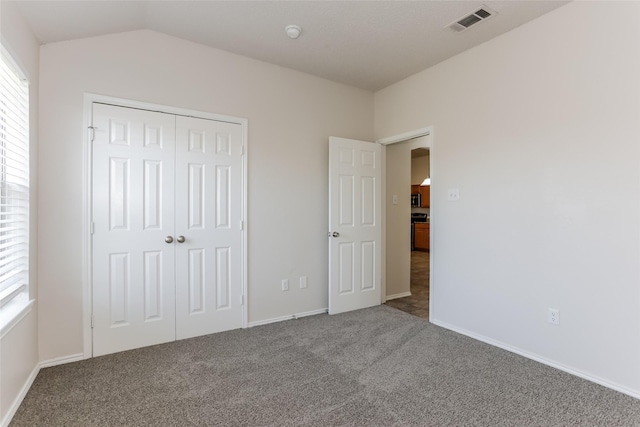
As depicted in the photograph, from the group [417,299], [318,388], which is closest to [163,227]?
[318,388]

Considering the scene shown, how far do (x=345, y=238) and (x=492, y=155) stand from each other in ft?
5.70

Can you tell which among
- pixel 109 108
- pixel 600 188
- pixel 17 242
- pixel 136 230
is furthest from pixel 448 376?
pixel 109 108

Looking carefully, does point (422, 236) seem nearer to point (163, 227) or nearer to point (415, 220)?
point (415, 220)

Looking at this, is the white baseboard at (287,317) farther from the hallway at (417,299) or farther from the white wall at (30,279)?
the white wall at (30,279)

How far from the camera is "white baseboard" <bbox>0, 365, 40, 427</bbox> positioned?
179cm

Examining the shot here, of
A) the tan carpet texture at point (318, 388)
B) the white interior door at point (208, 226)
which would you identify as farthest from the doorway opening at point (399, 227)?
the white interior door at point (208, 226)

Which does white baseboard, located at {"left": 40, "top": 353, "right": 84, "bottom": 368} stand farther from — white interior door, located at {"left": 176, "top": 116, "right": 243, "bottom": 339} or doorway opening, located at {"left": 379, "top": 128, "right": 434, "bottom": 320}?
doorway opening, located at {"left": 379, "top": 128, "right": 434, "bottom": 320}

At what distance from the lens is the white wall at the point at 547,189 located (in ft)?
7.12

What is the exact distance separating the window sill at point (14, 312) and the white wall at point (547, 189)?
3.38 m

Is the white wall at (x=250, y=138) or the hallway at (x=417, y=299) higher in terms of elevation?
the white wall at (x=250, y=138)

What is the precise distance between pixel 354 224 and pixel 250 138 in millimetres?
1536

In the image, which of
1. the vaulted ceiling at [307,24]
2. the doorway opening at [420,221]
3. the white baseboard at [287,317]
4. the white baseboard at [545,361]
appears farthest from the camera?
the doorway opening at [420,221]

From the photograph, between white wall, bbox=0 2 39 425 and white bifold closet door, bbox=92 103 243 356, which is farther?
white bifold closet door, bbox=92 103 243 356

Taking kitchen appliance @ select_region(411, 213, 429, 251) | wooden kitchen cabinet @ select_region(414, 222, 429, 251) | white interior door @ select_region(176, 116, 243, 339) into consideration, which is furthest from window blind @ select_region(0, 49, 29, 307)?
kitchen appliance @ select_region(411, 213, 429, 251)
